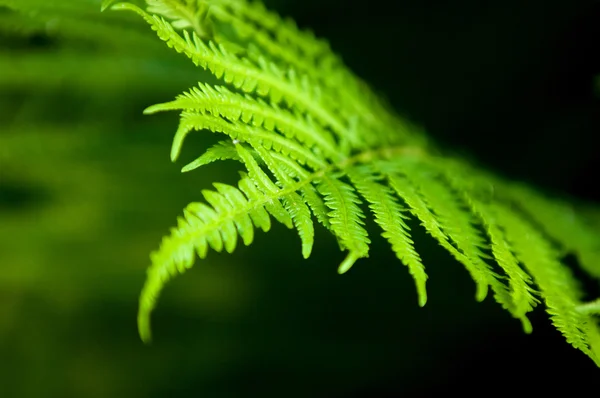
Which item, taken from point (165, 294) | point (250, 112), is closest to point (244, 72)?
point (250, 112)

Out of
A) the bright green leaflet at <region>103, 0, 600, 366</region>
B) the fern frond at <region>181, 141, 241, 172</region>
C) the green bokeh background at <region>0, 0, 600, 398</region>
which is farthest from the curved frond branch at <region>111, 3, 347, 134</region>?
the green bokeh background at <region>0, 0, 600, 398</region>

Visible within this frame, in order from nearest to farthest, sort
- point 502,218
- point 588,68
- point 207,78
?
point 502,218
point 207,78
point 588,68

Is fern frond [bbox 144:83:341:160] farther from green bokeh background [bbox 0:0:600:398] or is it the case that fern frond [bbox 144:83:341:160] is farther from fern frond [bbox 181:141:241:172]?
green bokeh background [bbox 0:0:600:398]

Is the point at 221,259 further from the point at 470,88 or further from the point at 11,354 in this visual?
the point at 470,88

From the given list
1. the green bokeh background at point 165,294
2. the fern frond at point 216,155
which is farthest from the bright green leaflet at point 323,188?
the green bokeh background at point 165,294

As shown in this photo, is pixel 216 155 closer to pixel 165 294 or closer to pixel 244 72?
pixel 244 72

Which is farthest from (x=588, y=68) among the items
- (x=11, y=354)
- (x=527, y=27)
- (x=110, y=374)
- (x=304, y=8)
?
(x=11, y=354)

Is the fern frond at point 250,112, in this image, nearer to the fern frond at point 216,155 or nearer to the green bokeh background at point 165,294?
the fern frond at point 216,155

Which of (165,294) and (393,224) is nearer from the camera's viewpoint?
(393,224)
